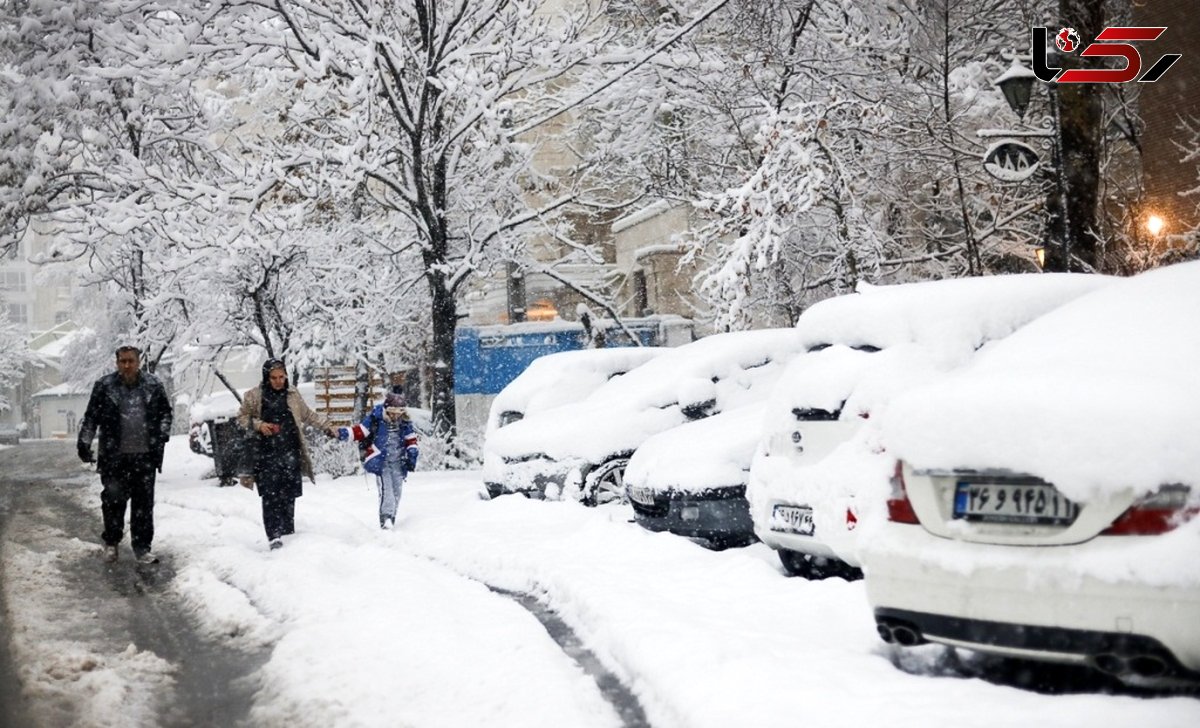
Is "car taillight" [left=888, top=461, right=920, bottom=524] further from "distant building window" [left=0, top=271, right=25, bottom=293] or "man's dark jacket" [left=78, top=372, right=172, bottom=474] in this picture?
"distant building window" [left=0, top=271, right=25, bottom=293]

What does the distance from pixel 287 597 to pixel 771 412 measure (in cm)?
349

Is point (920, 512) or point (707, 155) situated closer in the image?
point (920, 512)

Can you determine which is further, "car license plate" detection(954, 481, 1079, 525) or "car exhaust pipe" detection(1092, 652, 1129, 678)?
"car license plate" detection(954, 481, 1079, 525)

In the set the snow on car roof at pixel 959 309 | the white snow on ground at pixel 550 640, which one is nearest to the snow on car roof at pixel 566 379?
the white snow on ground at pixel 550 640

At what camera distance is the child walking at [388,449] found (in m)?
10.2

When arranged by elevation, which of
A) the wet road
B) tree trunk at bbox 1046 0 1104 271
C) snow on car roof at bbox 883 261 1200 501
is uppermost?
tree trunk at bbox 1046 0 1104 271

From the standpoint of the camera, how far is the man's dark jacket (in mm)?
8992

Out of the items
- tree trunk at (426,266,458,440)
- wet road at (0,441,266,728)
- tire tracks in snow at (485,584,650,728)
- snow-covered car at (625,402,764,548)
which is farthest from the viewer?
tree trunk at (426,266,458,440)

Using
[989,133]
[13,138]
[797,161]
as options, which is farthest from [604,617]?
[13,138]

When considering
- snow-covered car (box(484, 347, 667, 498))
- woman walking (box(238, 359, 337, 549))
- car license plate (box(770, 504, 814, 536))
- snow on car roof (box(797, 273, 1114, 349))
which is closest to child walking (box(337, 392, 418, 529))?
woman walking (box(238, 359, 337, 549))

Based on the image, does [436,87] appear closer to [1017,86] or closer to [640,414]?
[640,414]

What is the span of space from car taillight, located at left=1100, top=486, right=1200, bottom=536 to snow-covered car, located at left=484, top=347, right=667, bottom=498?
8450 millimetres

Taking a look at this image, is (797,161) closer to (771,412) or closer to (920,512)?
(771,412)

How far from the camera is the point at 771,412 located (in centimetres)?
630
